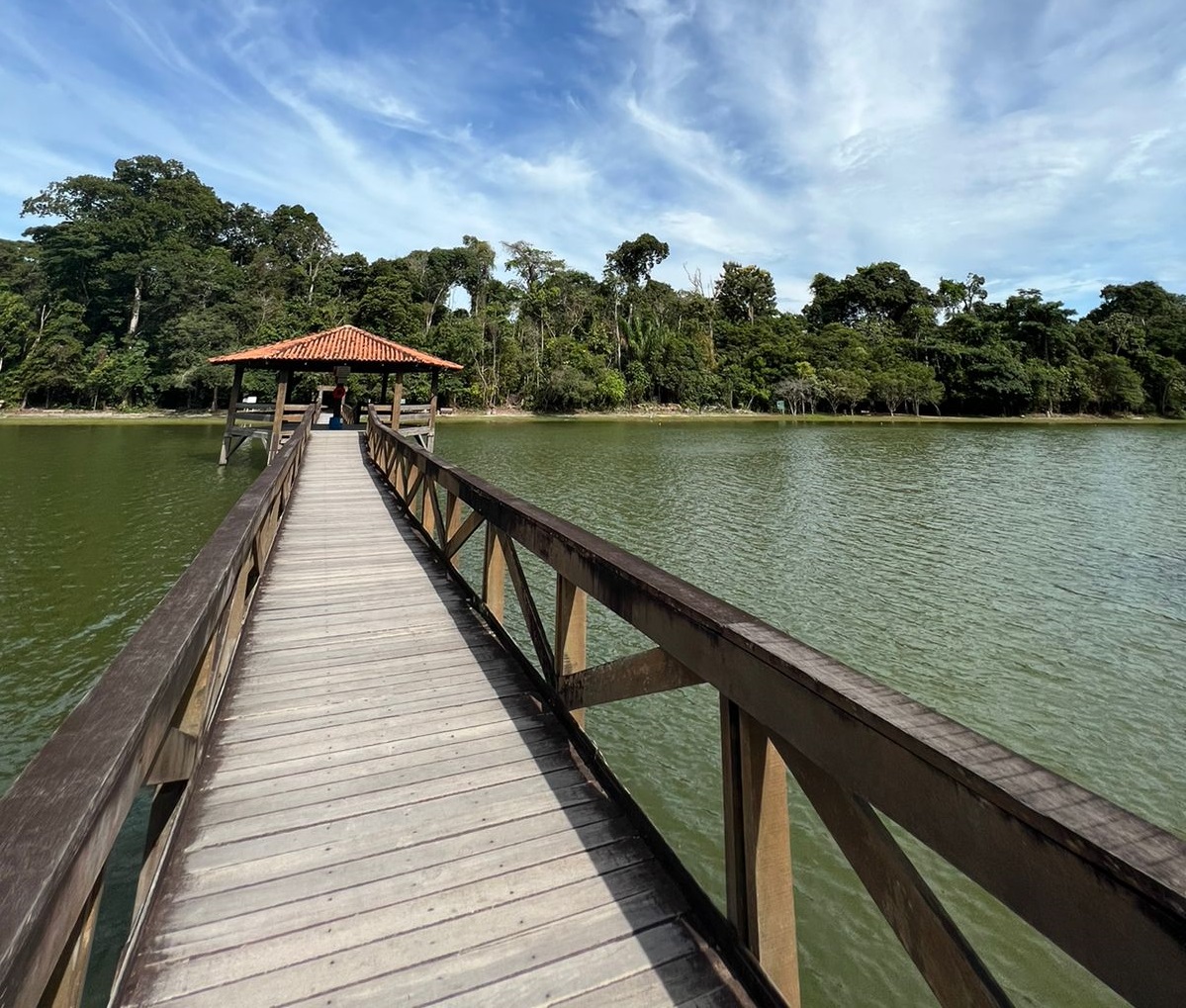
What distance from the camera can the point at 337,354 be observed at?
16578mm

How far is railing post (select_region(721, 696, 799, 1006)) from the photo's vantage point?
155cm

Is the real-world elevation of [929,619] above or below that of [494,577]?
below

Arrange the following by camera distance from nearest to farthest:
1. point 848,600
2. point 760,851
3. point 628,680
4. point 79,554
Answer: point 760,851, point 628,680, point 848,600, point 79,554

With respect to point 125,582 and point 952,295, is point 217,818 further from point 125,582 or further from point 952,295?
point 952,295

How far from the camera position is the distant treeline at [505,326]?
40.8 metres

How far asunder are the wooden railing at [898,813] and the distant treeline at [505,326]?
40773 mm

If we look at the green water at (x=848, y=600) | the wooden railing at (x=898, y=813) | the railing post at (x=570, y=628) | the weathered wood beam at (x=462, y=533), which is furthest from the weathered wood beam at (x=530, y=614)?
the green water at (x=848, y=600)

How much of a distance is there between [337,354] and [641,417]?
1350 inches

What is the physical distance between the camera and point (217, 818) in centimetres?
215

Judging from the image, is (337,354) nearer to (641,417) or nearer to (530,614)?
(530,614)

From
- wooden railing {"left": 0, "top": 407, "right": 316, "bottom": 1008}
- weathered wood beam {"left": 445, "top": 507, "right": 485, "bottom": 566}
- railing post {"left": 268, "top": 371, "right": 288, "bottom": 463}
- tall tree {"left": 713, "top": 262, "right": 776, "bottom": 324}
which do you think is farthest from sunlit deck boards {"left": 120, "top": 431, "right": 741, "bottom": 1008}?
tall tree {"left": 713, "top": 262, "right": 776, "bottom": 324}

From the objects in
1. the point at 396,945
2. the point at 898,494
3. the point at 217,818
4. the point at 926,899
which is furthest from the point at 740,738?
the point at 898,494

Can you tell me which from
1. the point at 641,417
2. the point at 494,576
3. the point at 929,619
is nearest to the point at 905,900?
the point at 494,576

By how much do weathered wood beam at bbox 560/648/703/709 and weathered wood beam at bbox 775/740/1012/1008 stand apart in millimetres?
459
